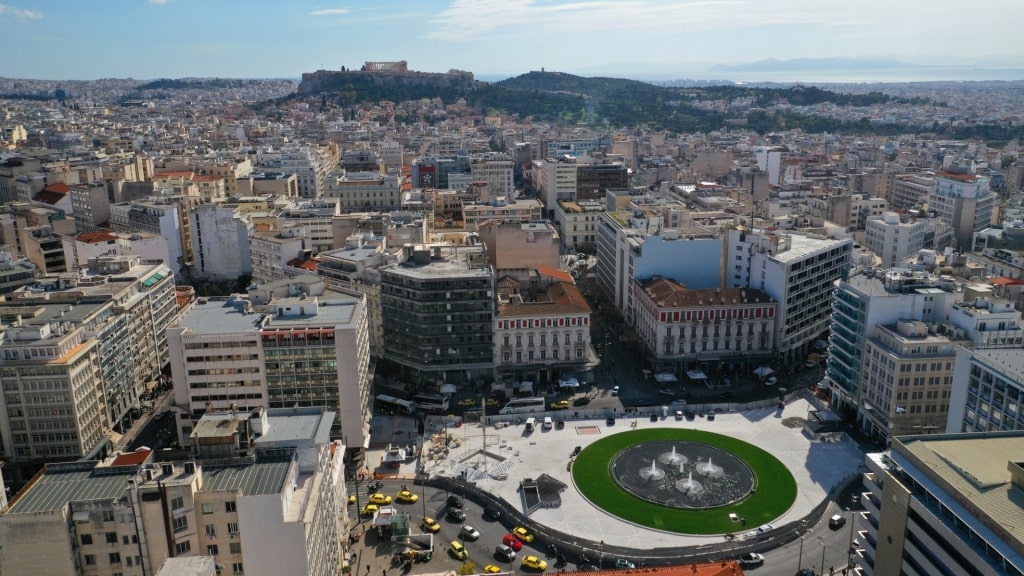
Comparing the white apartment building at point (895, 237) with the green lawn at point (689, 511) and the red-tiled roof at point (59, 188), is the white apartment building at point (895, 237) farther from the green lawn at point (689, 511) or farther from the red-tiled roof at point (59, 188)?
the red-tiled roof at point (59, 188)

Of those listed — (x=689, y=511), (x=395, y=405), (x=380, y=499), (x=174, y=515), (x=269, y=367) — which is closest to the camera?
(x=174, y=515)

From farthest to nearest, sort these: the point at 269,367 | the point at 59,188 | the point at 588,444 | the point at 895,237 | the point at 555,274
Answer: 1. the point at 59,188
2. the point at 895,237
3. the point at 555,274
4. the point at 588,444
5. the point at 269,367

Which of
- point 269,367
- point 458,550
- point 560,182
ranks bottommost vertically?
point 458,550

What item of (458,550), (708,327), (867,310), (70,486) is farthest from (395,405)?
(867,310)

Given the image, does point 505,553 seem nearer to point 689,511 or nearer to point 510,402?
point 689,511

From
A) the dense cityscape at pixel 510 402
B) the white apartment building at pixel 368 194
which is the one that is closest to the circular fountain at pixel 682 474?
the dense cityscape at pixel 510 402

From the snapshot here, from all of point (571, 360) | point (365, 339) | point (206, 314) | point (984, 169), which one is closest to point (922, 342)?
point (571, 360)
